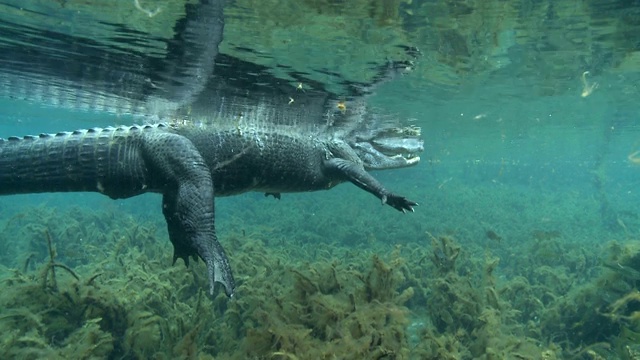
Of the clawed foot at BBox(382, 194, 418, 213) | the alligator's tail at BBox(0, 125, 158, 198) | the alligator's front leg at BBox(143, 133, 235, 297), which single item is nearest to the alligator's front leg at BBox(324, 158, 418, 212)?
the clawed foot at BBox(382, 194, 418, 213)

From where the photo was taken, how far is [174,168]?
5430 mm

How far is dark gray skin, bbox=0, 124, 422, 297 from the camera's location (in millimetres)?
5191

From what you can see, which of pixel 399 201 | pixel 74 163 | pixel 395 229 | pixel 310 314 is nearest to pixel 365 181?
pixel 399 201

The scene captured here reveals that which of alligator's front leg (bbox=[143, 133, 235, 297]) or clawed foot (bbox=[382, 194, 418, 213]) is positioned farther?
clawed foot (bbox=[382, 194, 418, 213])

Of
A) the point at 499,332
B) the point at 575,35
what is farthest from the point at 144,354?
the point at 575,35

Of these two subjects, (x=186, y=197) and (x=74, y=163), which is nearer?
(x=186, y=197)

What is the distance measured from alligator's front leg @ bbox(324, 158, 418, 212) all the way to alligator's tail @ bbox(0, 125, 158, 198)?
3246 mm

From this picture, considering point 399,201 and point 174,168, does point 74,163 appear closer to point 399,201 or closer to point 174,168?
point 174,168

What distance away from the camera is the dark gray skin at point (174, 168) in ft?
17.0

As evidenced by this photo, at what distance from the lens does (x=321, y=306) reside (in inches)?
201

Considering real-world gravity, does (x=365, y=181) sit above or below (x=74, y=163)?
above

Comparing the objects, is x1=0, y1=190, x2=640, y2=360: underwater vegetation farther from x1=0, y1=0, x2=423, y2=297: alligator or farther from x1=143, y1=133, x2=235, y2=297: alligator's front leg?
x1=0, y1=0, x2=423, y2=297: alligator

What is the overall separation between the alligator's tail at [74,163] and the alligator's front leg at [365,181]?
325 centimetres

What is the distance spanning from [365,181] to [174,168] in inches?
120
